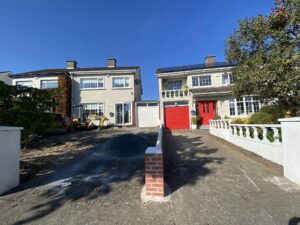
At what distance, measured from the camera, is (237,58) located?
9875 millimetres

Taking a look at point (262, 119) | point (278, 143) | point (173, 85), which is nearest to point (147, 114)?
point (173, 85)

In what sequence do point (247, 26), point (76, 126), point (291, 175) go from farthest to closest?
point (76, 126) < point (247, 26) < point (291, 175)

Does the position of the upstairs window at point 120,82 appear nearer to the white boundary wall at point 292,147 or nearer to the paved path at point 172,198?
the paved path at point 172,198

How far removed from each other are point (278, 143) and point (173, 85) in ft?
49.1

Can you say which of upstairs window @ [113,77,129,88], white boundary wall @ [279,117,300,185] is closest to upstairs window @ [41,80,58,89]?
upstairs window @ [113,77,129,88]

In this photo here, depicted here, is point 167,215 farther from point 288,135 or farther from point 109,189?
point 288,135

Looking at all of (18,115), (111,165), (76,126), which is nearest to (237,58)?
(111,165)

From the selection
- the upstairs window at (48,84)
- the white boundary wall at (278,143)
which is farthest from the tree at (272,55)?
the upstairs window at (48,84)

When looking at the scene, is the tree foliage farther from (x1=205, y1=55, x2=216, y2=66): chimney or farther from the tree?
(x1=205, y1=55, x2=216, y2=66): chimney

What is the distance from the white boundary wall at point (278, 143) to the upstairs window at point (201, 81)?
910 cm

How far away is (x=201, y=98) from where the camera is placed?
59.1ft

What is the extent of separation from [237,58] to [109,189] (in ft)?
30.1

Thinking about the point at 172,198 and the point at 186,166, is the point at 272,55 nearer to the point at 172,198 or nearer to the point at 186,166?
the point at 186,166

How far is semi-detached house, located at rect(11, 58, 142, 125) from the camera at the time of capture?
19.8 m
